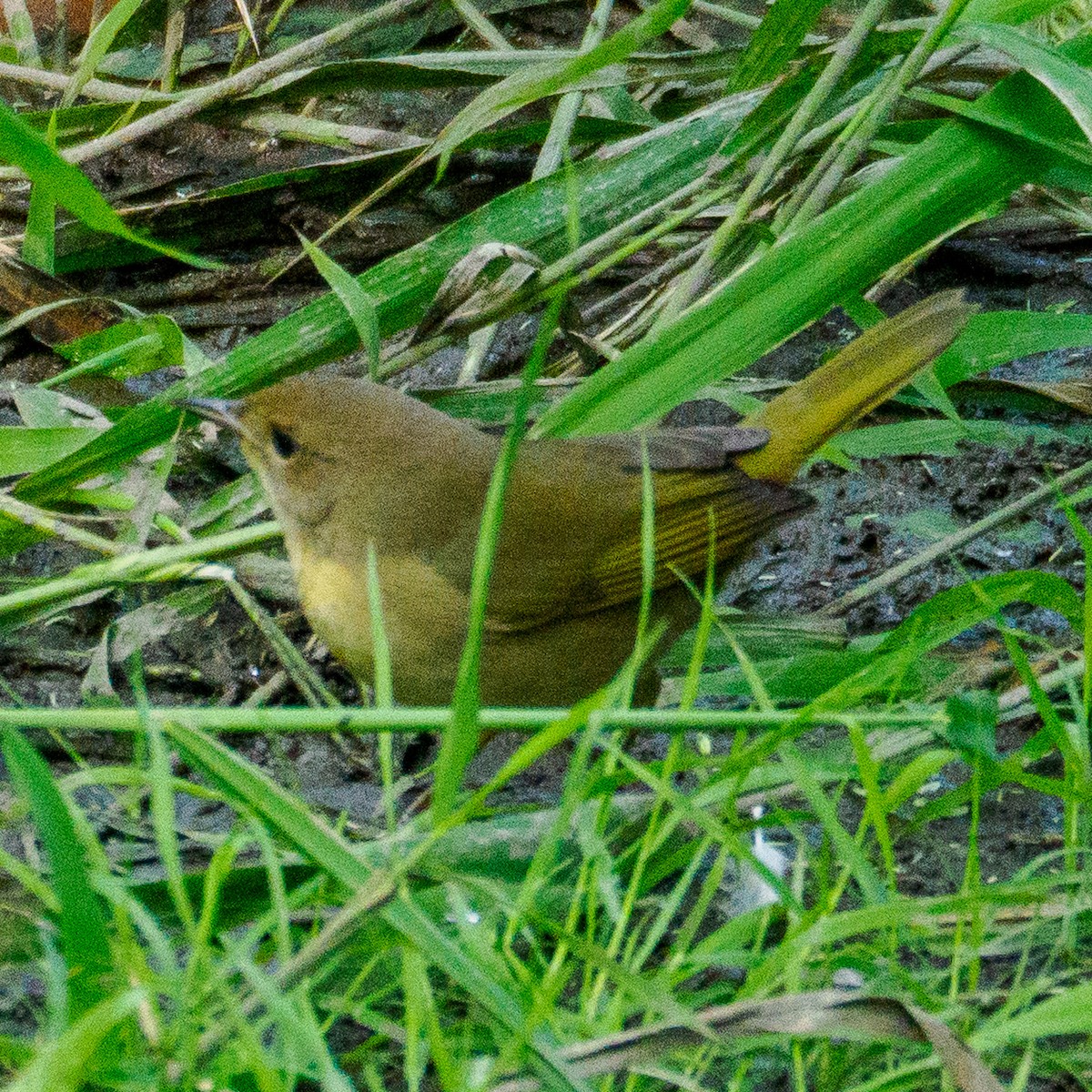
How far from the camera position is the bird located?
3.19 metres

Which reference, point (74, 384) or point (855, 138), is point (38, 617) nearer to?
point (74, 384)

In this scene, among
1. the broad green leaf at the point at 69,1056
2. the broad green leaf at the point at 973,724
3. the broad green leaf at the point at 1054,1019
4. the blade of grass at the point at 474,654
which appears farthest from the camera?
the broad green leaf at the point at 973,724

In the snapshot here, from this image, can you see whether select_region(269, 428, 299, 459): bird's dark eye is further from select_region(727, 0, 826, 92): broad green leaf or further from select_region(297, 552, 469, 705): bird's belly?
select_region(727, 0, 826, 92): broad green leaf

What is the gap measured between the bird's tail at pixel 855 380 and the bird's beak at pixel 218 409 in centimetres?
106

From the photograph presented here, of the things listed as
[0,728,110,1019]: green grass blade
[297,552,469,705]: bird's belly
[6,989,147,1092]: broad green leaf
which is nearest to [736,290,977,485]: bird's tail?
[297,552,469,705]: bird's belly

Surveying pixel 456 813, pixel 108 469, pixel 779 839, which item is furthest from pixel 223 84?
pixel 456 813

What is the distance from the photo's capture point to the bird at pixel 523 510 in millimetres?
3191

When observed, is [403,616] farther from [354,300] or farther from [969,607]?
[969,607]

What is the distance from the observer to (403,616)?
10.4ft

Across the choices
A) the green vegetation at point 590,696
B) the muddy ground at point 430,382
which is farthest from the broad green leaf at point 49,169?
the muddy ground at point 430,382

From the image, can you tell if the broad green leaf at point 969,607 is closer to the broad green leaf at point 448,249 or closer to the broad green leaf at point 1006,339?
the broad green leaf at point 1006,339

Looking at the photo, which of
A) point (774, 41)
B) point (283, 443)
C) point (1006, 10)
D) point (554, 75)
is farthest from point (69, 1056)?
point (1006, 10)

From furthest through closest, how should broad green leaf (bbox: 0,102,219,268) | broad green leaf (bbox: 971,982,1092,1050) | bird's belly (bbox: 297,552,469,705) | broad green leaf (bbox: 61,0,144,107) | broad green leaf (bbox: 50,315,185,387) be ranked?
broad green leaf (bbox: 61,0,144,107) < broad green leaf (bbox: 50,315,185,387) < bird's belly (bbox: 297,552,469,705) < broad green leaf (bbox: 0,102,219,268) < broad green leaf (bbox: 971,982,1092,1050)

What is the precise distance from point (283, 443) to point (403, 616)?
446 millimetres
